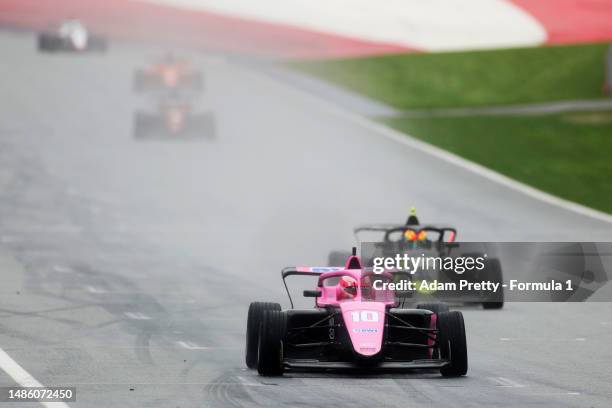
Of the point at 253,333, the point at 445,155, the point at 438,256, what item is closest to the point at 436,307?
the point at 253,333

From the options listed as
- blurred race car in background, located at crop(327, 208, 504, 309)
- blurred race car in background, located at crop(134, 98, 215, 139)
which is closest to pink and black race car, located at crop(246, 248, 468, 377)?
blurred race car in background, located at crop(327, 208, 504, 309)

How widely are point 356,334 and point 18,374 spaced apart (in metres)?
4.13

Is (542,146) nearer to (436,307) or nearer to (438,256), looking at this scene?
(438,256)

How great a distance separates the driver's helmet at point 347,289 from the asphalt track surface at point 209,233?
157 centimetres

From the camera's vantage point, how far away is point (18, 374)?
634 inches

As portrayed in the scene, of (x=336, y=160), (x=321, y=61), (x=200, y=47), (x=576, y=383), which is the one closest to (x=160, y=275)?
(x=576, y=383)

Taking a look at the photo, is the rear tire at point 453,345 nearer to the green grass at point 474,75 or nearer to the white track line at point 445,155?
the white track line at point 445,155

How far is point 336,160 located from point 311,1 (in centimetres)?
898

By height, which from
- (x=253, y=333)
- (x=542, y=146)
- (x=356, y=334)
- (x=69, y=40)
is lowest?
(x=253, y=333)

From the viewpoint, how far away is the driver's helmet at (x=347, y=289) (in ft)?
57.8

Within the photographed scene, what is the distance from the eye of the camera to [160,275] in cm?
2814

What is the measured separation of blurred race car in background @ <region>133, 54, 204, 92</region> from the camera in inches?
2078

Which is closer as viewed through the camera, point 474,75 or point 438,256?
point 438,256

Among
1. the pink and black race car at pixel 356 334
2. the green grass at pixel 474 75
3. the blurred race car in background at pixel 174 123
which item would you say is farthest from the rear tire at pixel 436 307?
the green grass at pixel 474 75
